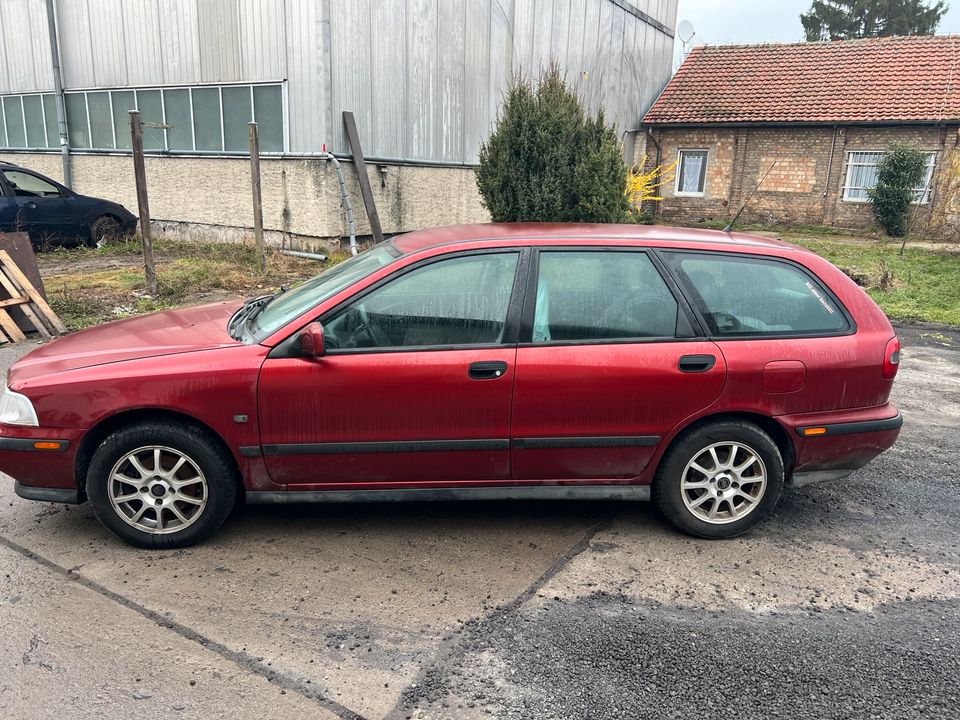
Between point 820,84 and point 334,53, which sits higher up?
point 820,84

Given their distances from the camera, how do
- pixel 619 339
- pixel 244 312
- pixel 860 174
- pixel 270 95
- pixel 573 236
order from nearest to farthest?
1. pixel 619 339
2. pixel 573 236
3. pixel 244 312
4. pixel 270 95
5. pixel 860 174

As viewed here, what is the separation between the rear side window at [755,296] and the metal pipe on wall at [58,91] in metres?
16.5

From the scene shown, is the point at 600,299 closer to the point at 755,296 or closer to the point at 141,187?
the point at 755,296

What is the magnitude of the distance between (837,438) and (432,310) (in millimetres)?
2197

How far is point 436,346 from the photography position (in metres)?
3.54

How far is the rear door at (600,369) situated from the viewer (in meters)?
3.55

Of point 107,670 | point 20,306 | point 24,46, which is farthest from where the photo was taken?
point 24,46

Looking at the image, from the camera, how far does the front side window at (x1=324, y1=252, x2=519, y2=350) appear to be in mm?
3539

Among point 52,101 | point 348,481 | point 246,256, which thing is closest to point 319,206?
point 246,256

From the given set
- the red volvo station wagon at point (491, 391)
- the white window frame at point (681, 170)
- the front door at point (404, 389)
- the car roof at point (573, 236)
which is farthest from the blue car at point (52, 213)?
the white window frame at point (681, 170)

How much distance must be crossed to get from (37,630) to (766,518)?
360 centimetres

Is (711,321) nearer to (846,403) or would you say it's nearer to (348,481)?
(846,403)

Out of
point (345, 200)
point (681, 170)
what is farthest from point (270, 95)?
point (681, 170)

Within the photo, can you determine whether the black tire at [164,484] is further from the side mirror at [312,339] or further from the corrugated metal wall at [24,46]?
the corrugated metal wall at [24,46]
